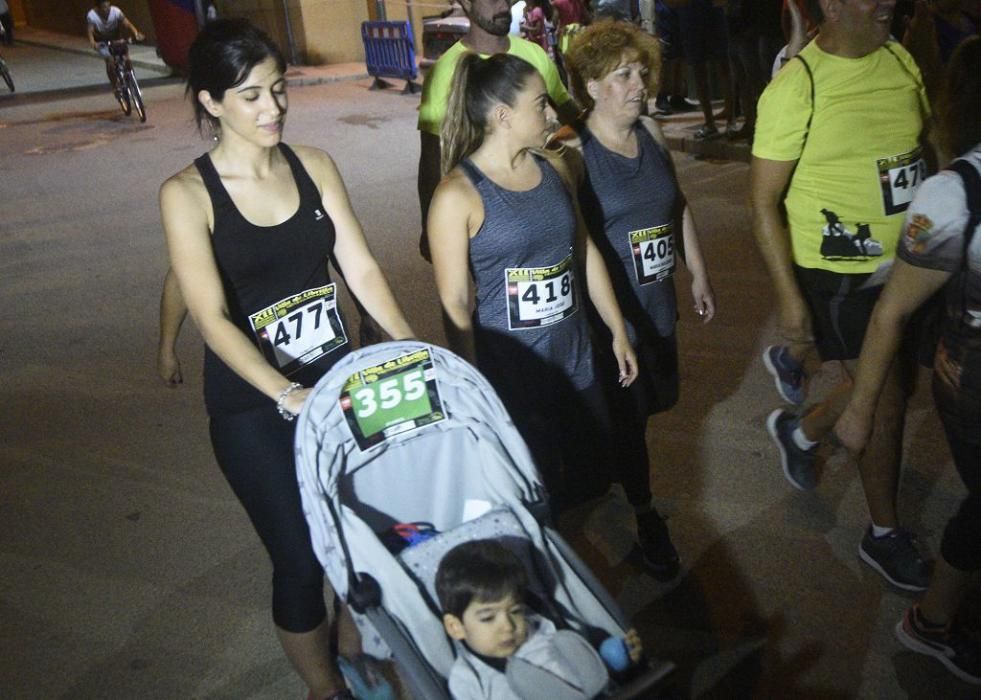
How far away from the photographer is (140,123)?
49.8 feet

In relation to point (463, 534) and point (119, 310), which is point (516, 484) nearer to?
point (463, 534)

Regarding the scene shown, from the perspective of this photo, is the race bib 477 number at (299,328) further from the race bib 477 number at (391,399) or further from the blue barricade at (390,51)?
the blue barricade at (390,51)

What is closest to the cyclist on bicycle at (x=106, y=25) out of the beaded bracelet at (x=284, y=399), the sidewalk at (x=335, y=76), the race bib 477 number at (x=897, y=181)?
the sidewalk at (x=335, y=76)

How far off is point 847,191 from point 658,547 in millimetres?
1343

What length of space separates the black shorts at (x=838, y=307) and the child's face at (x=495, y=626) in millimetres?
1665

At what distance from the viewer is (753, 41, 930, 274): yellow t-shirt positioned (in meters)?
3.06

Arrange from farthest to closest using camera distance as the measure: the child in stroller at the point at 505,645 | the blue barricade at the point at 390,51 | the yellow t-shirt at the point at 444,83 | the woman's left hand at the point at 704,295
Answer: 1. the blue barricade at the point at 390,51
2. the yellow t-shirt at the point at 444,83
3. the woman's left hand at the point at 704,295
4. the child in stroller at the point at 505,645

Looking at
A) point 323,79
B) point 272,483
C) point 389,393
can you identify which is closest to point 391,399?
point 389,393

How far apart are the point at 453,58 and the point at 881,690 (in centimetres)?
310

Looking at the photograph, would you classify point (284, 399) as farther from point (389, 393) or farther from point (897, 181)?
point (897, 181)

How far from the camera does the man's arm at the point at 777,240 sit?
3.20 metres

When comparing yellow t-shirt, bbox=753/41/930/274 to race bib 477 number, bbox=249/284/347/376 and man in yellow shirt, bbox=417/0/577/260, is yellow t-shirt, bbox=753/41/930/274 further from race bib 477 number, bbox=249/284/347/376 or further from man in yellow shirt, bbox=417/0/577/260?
race bib 477 number, bbox=249/284/347/376

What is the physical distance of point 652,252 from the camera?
3312mm

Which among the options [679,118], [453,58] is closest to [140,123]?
A: [679,118]
